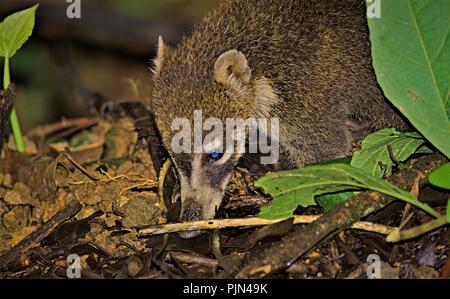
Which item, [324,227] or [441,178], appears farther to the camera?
[324,227]

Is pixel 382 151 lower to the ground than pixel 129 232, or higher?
higher

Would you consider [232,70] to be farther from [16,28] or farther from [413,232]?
[413,232]

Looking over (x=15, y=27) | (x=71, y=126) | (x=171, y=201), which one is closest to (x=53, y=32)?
Result: (x=71, y=126)

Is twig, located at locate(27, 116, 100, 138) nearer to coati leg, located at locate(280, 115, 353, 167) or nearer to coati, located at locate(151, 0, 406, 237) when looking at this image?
coati, located at locate(151, 0, 406, 237)
